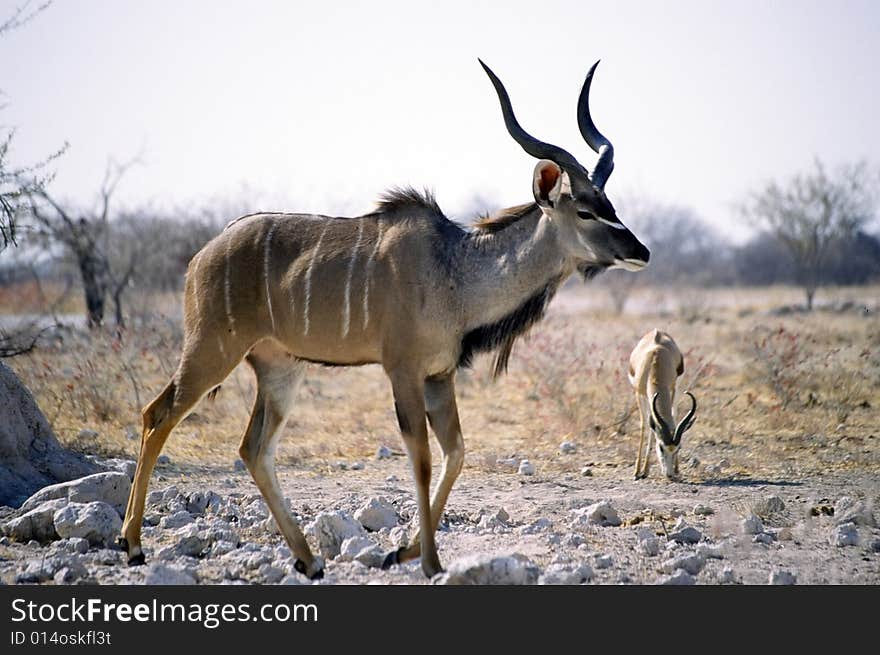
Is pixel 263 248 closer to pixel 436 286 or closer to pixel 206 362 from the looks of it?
pixel 206 362

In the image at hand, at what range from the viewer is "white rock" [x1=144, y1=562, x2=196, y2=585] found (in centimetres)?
533

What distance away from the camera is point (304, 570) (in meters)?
5.93

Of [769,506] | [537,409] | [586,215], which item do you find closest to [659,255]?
[537,409]

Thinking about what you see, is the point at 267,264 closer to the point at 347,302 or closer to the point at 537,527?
the point at 347,302

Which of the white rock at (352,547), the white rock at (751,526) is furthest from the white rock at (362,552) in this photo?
the white rock at (751,526)

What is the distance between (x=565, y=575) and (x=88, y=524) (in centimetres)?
287

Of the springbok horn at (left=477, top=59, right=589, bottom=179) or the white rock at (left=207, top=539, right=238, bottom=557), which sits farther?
the white rock at (left=207, top=539, right=238, bottom=557)

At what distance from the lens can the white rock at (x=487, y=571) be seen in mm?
5184

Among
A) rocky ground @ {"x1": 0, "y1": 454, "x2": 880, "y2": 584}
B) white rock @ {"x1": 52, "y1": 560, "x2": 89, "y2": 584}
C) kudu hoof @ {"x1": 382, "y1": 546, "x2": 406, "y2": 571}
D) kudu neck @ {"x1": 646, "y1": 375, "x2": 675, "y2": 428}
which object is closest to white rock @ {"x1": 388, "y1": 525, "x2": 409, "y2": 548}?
rocky ground @ {"x1": 0, "y1": 454, "x2": 880, "y2": 584}

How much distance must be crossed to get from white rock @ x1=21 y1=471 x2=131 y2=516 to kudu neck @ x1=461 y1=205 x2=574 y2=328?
9.11 feet

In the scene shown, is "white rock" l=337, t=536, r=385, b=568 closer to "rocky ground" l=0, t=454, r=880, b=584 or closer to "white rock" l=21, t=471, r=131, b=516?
"rocky ground" l=0, t=454, r=880, b=584

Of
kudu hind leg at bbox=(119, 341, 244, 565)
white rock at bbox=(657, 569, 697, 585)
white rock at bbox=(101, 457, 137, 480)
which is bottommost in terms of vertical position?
white rock at bbox=(657, 569, 697, 585)

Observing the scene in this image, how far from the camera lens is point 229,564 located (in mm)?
5969
